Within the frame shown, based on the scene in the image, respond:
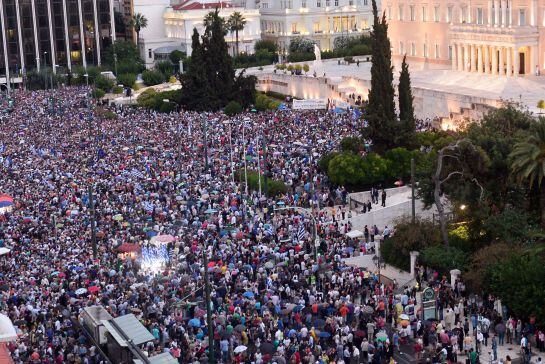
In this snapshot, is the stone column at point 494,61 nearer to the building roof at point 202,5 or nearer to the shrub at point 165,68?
the shrub at point 165,68

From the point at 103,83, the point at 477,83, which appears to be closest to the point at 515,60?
the point at 477,83

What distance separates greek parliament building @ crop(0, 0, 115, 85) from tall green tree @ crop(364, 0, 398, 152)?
79.6 metres

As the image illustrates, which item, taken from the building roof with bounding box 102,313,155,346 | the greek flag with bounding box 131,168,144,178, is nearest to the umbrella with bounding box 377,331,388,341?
the building roof with bounding box 102,313,155,346

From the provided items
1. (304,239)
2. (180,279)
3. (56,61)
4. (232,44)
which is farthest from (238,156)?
(56,61)

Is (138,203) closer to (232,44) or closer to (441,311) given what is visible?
(441,311)

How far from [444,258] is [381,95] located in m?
21.1

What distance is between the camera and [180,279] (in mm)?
41188

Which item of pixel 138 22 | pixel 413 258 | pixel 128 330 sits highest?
pixel 138 22

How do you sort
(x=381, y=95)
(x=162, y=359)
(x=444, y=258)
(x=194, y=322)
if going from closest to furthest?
(x=162, y=359) < (x=194, y=322) < (x=444, y=258) < (x=381, y=95)

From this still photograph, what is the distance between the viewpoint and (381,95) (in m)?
62.1

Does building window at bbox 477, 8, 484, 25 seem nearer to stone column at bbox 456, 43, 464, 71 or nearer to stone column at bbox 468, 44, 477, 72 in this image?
stone column at bbox 468, 44, 477, 72

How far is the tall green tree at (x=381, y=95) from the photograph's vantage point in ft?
202

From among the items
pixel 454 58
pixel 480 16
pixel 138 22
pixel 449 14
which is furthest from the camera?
pixel 138 22

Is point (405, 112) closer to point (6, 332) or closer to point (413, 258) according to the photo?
point (413, 258)
